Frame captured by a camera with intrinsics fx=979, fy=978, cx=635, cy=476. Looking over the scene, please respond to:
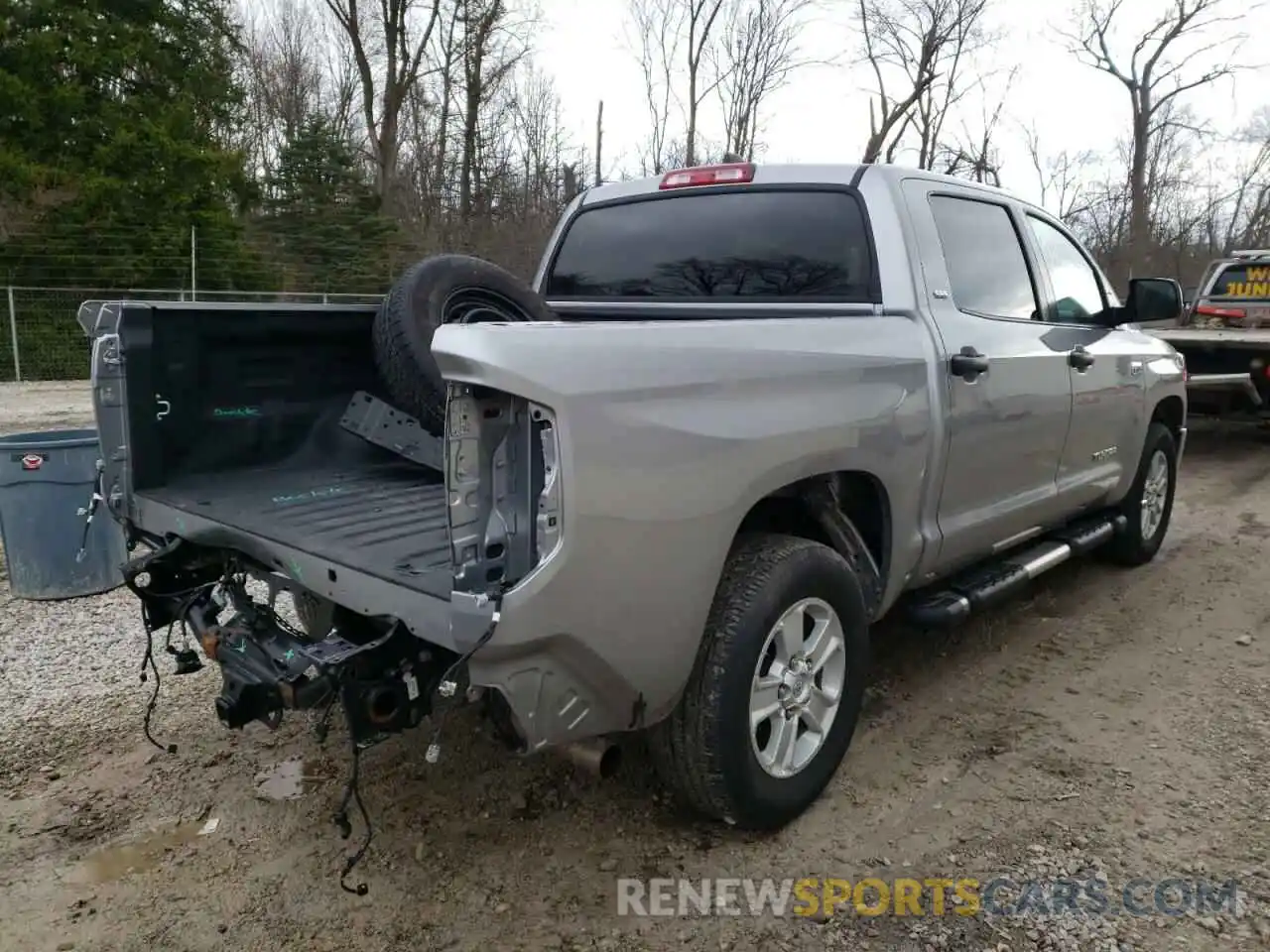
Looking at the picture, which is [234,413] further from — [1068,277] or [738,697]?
[1068,277]

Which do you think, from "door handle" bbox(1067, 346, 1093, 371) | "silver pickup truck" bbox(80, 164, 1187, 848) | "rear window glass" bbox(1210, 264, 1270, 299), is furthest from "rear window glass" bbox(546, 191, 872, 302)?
"rear window glass" bbox(1210, 264, 1270, 299)

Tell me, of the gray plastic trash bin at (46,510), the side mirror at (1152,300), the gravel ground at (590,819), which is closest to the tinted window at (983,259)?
the side mirror at (1152,300)

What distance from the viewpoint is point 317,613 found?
2965 mm

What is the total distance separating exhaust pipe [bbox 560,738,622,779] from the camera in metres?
2.67

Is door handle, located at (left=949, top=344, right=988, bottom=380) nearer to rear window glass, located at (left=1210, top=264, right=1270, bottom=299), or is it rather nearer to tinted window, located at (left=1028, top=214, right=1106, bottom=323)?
tinted window, located at (left=1028, top=214, right=1106, bottom=323)

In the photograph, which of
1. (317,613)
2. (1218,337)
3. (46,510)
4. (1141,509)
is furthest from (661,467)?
(1218,337)

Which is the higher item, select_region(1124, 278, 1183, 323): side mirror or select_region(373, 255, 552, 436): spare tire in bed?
select_region(1124, 278, 1183, 323): side mirror

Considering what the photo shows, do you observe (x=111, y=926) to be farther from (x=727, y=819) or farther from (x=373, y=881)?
(x=727, y=819)

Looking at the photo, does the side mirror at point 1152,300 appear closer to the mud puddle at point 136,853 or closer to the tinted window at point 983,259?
the tinted window at point 983,259

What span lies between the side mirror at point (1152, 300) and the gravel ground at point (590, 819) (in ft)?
5.58

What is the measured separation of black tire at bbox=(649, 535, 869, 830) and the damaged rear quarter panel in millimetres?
Result: 153

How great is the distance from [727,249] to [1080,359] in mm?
1778

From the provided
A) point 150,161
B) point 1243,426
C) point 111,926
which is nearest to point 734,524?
point 111,926

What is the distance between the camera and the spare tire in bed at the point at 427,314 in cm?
351
